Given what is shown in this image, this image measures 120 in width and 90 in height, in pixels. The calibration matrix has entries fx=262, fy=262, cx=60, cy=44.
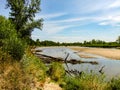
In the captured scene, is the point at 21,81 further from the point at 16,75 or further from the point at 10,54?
the point at 10,54

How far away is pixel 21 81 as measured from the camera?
15062mm

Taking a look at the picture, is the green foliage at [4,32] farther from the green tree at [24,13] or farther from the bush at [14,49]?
the green tree at [24,13]

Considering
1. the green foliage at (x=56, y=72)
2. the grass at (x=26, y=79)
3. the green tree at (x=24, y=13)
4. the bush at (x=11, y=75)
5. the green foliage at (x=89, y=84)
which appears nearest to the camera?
the bush at (x=11, y=75)

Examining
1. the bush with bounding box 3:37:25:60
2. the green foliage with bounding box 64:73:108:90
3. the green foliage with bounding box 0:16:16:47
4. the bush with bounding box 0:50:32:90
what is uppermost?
the green foliage with bounding box 0:16:16:47

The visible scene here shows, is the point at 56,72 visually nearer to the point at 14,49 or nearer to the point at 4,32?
the point at 14,49

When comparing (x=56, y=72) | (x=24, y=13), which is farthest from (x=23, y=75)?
(x=24, y=13)

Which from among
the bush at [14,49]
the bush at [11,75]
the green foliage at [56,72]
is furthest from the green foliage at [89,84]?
the bush at [14,49]

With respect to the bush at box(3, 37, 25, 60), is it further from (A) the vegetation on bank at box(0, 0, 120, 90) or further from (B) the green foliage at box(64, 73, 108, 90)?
(B) the green foliage at box(64, 73, 108, 90)

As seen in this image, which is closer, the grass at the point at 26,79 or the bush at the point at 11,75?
the bush at the point at 11,75

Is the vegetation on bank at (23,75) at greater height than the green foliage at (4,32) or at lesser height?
lesser

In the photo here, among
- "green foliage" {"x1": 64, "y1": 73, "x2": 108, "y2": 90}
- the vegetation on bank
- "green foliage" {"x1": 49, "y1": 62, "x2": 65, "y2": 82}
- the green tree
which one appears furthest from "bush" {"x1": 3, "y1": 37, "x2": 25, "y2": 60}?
the green tree

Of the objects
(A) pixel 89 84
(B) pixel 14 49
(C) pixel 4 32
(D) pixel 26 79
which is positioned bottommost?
(A) pixel 89 84

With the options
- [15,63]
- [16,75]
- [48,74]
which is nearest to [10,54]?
[15,63]

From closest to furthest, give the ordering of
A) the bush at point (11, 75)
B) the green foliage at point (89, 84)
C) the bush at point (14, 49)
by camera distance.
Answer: the bush at point (11, 75) < the green foliage at point (89, 84) < the bush at point (14, 49)
